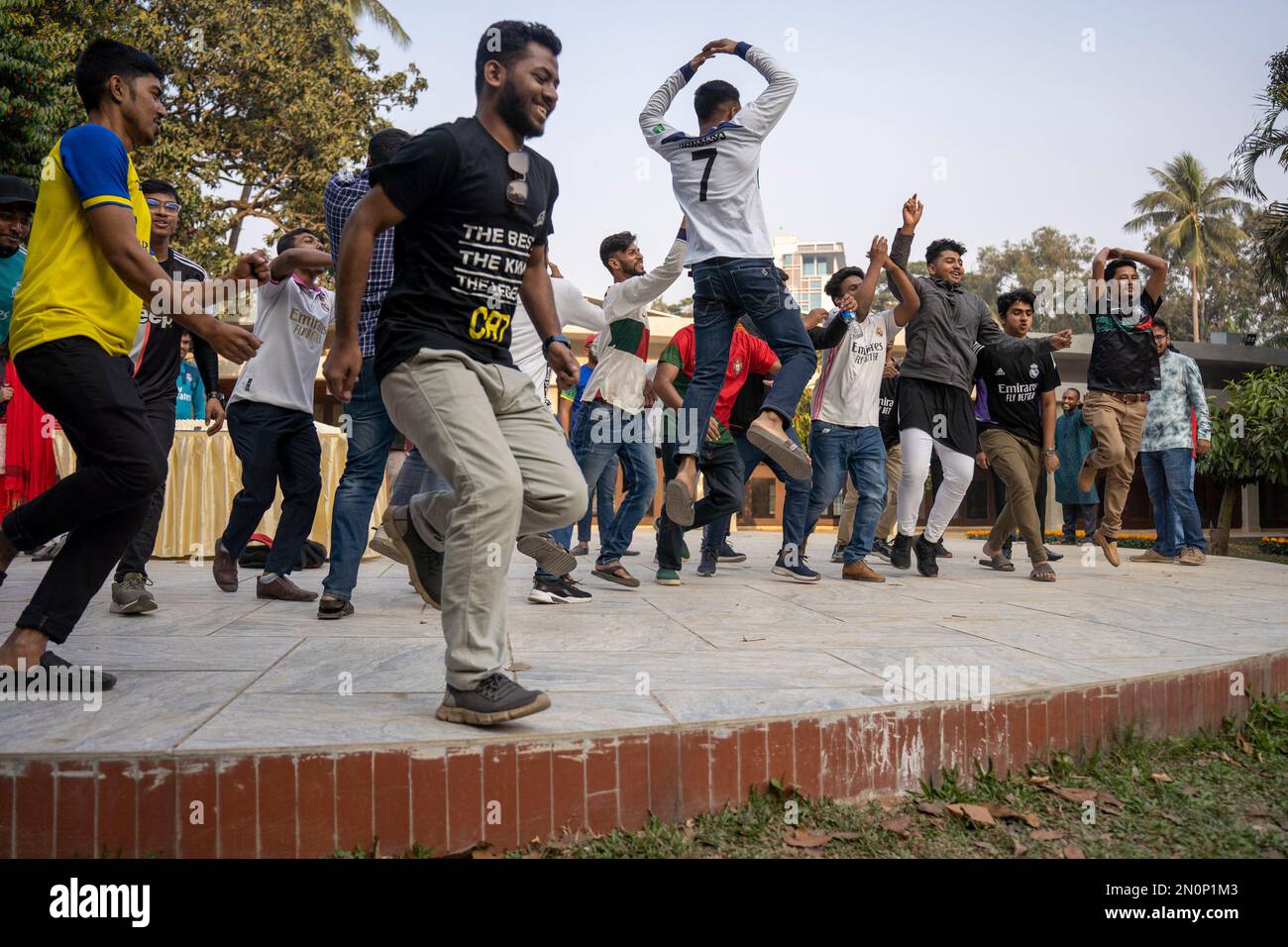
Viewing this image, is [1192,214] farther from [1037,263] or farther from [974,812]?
[974,812]

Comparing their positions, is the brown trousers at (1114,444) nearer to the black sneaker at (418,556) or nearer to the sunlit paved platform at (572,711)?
the sunlit paved platform at (572,711)

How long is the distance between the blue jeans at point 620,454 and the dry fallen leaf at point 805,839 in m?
3.63

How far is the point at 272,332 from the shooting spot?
5.14m

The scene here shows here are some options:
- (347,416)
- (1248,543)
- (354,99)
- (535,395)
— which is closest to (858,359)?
(347,416)

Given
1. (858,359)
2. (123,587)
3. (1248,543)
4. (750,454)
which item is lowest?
(1248,543)

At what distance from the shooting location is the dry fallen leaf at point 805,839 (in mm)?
2361

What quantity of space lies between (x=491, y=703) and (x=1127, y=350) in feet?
23.0

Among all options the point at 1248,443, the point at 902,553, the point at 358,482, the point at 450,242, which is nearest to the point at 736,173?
the point at 358,482

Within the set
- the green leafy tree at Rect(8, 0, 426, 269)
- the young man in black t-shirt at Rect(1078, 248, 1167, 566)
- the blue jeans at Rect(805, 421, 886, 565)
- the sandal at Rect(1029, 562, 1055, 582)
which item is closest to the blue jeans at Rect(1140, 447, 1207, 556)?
the young man in black t-shirt at Rect(1078, 248, 1167, 566)

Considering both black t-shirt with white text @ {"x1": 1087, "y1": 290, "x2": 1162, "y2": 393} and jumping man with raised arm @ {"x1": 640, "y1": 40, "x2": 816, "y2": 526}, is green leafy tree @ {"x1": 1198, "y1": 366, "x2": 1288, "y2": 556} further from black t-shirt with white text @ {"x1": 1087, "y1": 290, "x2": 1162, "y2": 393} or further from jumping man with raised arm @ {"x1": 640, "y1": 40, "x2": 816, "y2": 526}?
jumping man with raised arm @ {"x1": 640, "y1": 40, "x2": 816, "y2": 526}

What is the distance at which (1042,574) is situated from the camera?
21.7 feet

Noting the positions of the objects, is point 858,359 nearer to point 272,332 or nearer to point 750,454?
point 750,454
